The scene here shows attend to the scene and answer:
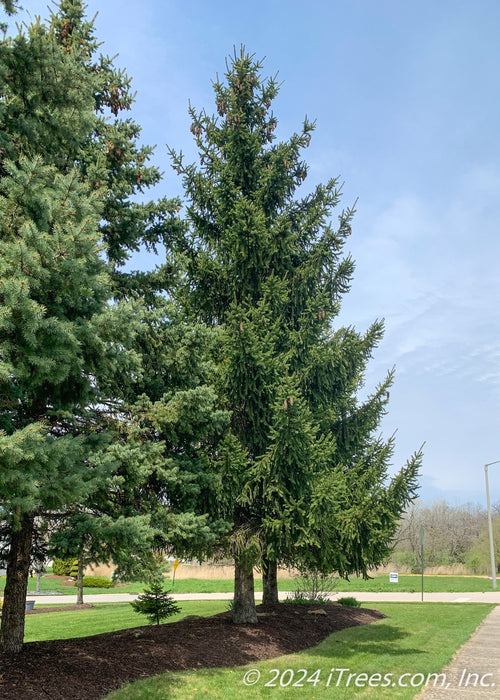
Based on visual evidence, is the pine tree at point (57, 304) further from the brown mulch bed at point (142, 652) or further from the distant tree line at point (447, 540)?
the distant tree line at point (447, 540)

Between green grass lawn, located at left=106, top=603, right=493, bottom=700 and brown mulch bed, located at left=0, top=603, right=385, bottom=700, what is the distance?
34cm

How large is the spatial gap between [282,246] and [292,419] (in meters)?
4.36

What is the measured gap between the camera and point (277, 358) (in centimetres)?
1048

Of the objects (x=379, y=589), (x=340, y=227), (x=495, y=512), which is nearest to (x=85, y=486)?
(x=340, y=227)

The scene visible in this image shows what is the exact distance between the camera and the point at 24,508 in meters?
5.18

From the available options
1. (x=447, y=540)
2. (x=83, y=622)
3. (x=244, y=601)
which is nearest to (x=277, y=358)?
(x=244, y=601)

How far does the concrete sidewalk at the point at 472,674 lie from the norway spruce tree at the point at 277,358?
2285 millimetres

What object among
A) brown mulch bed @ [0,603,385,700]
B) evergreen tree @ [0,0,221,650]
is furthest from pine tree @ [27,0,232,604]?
brown mulch bed @ [0,603,385,700]

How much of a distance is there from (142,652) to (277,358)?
5505 mm

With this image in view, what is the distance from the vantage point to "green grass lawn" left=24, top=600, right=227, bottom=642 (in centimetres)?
1302

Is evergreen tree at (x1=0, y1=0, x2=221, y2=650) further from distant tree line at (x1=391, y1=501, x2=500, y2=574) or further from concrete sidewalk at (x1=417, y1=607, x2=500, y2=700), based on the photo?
distant tree line at (x1=391, y1=501, x2=500, y2=574)

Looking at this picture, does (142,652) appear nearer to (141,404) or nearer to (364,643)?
(141,404)

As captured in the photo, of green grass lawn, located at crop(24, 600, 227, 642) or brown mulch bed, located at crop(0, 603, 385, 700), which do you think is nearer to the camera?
brown mulch bed, located at crop(0, 603, 385, 700)

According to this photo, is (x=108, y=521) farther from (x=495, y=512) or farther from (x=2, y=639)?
(x=495, y=512)
